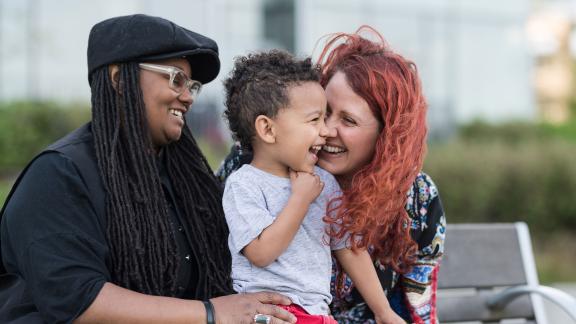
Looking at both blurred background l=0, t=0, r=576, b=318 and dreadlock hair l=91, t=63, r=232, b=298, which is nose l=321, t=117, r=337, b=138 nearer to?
dreadlock hair l=91, t=63, r=232, b=298

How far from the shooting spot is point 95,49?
274 cm

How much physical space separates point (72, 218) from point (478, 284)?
7.44 feet

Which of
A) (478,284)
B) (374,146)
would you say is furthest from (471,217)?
(374,146)

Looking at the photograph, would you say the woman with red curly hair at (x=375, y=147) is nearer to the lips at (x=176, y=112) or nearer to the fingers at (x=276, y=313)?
the fingers at (x=276, y=313)

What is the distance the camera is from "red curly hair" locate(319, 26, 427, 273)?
2.84 metres

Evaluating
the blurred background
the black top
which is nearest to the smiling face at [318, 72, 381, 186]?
the black top

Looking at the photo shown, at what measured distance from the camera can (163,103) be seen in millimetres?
2785

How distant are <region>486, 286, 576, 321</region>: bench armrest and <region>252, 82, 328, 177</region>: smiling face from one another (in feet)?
4.81

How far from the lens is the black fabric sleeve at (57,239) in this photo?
8.05 ft

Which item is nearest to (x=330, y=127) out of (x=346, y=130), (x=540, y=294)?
(x=346, y=130)

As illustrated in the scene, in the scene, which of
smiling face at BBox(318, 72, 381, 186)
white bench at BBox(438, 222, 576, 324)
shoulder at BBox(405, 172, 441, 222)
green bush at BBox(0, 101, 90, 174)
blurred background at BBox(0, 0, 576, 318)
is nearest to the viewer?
smiling face at BBox(318, 72, 381, 186)

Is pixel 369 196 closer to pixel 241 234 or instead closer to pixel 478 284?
pixel 241 234

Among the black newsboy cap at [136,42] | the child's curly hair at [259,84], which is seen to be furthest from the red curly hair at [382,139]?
the black newsboy cap at [136,42]

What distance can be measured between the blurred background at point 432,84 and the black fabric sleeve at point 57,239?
9.89 ft
